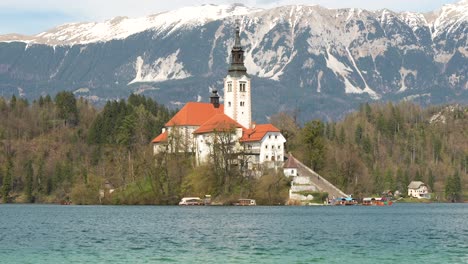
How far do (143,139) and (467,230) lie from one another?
347ft

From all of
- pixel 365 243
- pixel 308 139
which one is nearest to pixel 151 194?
pixel 308 139

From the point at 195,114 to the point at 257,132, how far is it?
56.0 ft

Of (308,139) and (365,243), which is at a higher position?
(308,139)

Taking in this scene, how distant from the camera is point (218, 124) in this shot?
155 m

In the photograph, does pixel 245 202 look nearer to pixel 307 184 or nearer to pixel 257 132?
pixel 307 184

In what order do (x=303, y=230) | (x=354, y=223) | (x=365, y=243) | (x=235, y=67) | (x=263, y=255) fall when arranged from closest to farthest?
(x=263, y=255), (x=365, y=243), (x=303, y=230), (x=354, y=223), (x=235, y=67)

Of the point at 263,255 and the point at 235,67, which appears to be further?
the point at 235,67

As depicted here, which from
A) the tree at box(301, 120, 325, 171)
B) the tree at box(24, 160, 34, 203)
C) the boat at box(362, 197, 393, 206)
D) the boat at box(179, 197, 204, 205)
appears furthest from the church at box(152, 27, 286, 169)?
the tree at box(24, 160, 34, 203)

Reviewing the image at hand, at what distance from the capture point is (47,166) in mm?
192250

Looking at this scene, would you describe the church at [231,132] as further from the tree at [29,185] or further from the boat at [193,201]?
the tree at [29,185]

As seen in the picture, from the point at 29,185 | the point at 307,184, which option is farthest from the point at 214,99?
the point at 29,185

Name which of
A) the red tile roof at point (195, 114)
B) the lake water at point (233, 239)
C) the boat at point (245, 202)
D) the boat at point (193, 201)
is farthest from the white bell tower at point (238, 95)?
the lake water at point (233, 239)

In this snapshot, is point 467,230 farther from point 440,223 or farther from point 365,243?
point 365,243

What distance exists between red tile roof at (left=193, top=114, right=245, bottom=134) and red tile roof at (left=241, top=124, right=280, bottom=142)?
2.05m
